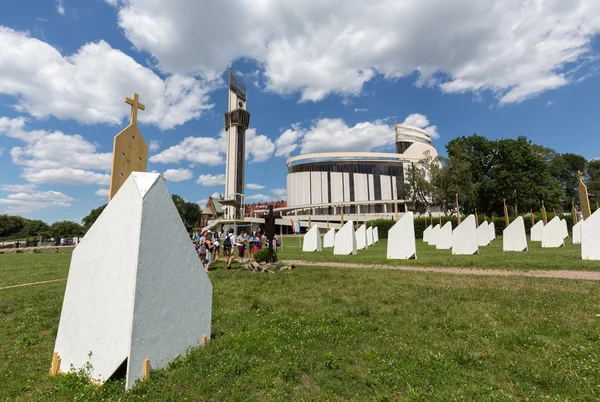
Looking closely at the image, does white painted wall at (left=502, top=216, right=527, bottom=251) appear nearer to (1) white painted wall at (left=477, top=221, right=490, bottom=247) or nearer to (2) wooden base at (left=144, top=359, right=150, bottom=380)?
(1) white painted wall at (left=477, top=221, right=490, bottom=247)

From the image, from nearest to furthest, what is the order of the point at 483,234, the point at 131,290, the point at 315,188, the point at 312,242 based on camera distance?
the point at 131,290
the point at 312,242
the point at 483,234
the point at 315,188

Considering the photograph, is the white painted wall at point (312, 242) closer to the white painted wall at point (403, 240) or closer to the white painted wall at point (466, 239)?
the white painted wall at point (403, 240)

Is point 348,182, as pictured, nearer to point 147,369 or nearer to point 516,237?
point 516,237

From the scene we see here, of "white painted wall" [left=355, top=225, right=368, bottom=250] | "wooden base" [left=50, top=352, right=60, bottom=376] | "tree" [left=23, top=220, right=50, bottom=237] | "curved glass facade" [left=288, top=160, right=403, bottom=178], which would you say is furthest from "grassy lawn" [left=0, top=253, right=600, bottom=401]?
"tree" [left=23, top=220, right=50, bottom=237]

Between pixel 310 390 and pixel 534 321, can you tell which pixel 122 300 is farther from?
pixel 534 321

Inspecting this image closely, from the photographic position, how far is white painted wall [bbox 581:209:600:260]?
13.2m

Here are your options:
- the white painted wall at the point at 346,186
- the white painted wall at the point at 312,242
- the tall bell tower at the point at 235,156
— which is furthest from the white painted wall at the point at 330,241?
the white painted wall at the point at 346,186

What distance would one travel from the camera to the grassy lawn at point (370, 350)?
3516mm

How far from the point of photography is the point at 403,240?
16484 millimetres

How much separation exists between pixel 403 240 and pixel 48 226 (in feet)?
327

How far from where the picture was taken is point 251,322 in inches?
231

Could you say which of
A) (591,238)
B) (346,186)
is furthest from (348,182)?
(591,238)

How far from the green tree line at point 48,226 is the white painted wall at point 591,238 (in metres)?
70.8

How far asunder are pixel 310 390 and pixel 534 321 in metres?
4.49
